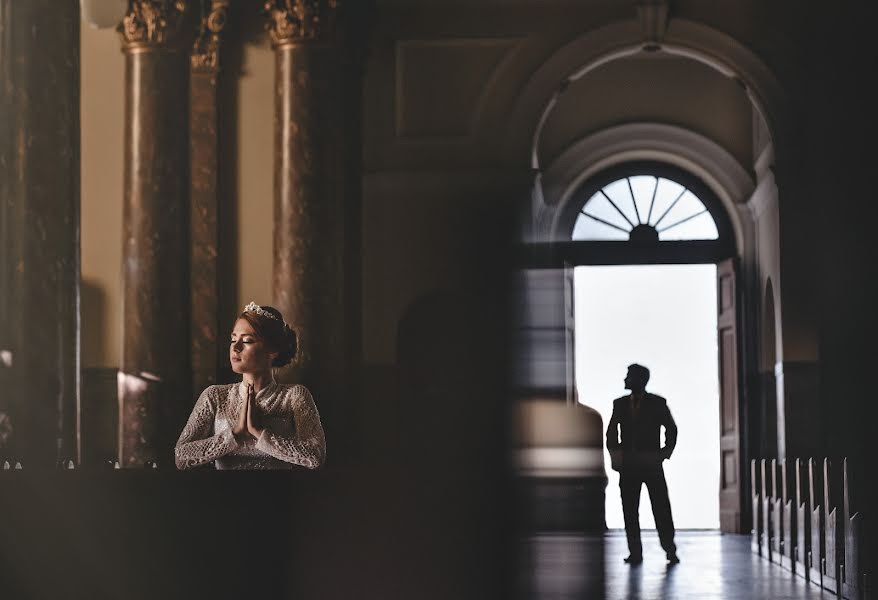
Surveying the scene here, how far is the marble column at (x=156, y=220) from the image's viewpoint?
1180cm

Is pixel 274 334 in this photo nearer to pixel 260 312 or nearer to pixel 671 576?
pixel 260 312

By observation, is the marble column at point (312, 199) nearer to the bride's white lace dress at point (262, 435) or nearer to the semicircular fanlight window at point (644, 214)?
the semicircular fanlight window at point (644, 214)

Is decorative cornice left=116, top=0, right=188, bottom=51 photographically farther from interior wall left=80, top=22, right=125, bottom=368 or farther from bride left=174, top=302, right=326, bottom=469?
bride left=174, top=302, right=326, bottom=469

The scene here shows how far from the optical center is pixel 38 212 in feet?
19.6

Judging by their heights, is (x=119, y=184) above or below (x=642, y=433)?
above

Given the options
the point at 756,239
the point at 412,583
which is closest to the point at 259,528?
the point at 412,583

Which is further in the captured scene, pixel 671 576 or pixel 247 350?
pixel 671 576

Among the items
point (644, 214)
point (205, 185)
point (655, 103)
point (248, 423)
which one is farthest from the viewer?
point (644, 214)

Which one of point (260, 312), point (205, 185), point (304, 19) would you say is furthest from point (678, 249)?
point (260, 312)

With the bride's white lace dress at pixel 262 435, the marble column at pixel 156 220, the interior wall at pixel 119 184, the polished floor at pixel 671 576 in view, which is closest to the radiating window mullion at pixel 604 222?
the polished floor at pixel 671 576

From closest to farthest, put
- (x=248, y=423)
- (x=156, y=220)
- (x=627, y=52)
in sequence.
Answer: (x=248, y=423) < (x=156, y=220) < (x=627, y=52)

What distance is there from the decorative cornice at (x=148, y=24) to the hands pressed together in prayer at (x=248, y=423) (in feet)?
24.4

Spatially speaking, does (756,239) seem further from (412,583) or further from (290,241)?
(412,583)

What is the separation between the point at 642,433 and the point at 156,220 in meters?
4.48
